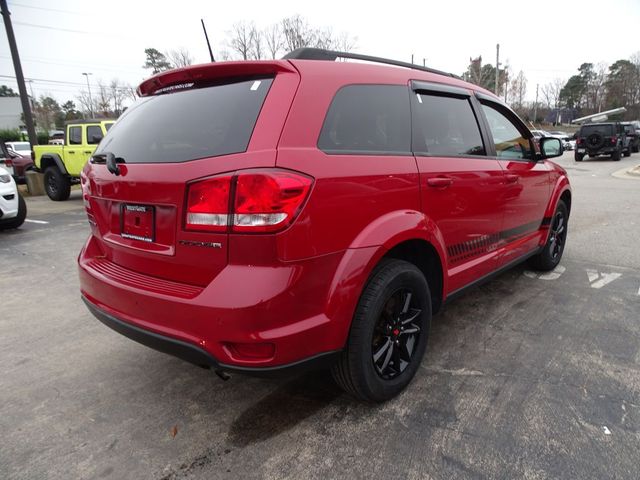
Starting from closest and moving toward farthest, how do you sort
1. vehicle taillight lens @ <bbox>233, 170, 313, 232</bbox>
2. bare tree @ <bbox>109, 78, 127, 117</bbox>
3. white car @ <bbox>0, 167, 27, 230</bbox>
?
vehicle taillight lens @ <bbox>233, 170, 313, 232</bbox> < white car @ <bbox>0, 167, 27, 230</bbox> < bare tree @ <bbox>109, 78, 127, 117</bbox>

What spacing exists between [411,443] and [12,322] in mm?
3361

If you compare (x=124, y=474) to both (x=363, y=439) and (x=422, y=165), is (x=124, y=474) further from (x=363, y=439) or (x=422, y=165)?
(x=422, y=165)

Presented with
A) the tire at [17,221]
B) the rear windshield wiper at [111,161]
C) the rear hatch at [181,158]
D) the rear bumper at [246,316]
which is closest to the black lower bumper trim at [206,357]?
the rear bumper at [246,316]

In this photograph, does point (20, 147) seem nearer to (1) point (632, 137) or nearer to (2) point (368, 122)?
(2) point (368, 122)

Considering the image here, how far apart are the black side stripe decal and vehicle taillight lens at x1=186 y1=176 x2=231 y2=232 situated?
1517 millimetres

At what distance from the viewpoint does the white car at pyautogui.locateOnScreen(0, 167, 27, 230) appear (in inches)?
265

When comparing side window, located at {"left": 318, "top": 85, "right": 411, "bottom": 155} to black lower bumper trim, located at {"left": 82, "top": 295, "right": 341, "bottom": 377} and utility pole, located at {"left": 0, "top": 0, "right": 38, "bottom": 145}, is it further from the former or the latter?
utility pole, located at {"left": 0, "top": 0, "right": 38, "bottom": 145}

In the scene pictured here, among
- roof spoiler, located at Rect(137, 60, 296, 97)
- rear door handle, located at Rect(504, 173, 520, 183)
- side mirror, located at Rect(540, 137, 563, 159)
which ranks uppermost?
roof spoiler, located at Rect(137, 60, 296, 97)

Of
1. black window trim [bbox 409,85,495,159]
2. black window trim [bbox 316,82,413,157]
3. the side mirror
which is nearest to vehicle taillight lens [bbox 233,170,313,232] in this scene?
black window trim [bbox 316,82,413,157]

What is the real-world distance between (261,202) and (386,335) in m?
1.08

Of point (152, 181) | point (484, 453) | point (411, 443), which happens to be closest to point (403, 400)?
point (411, 443)

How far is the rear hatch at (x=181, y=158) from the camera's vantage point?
1.79 m

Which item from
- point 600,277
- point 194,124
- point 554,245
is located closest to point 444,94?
point 194,124

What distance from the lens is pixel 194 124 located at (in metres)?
2.04
